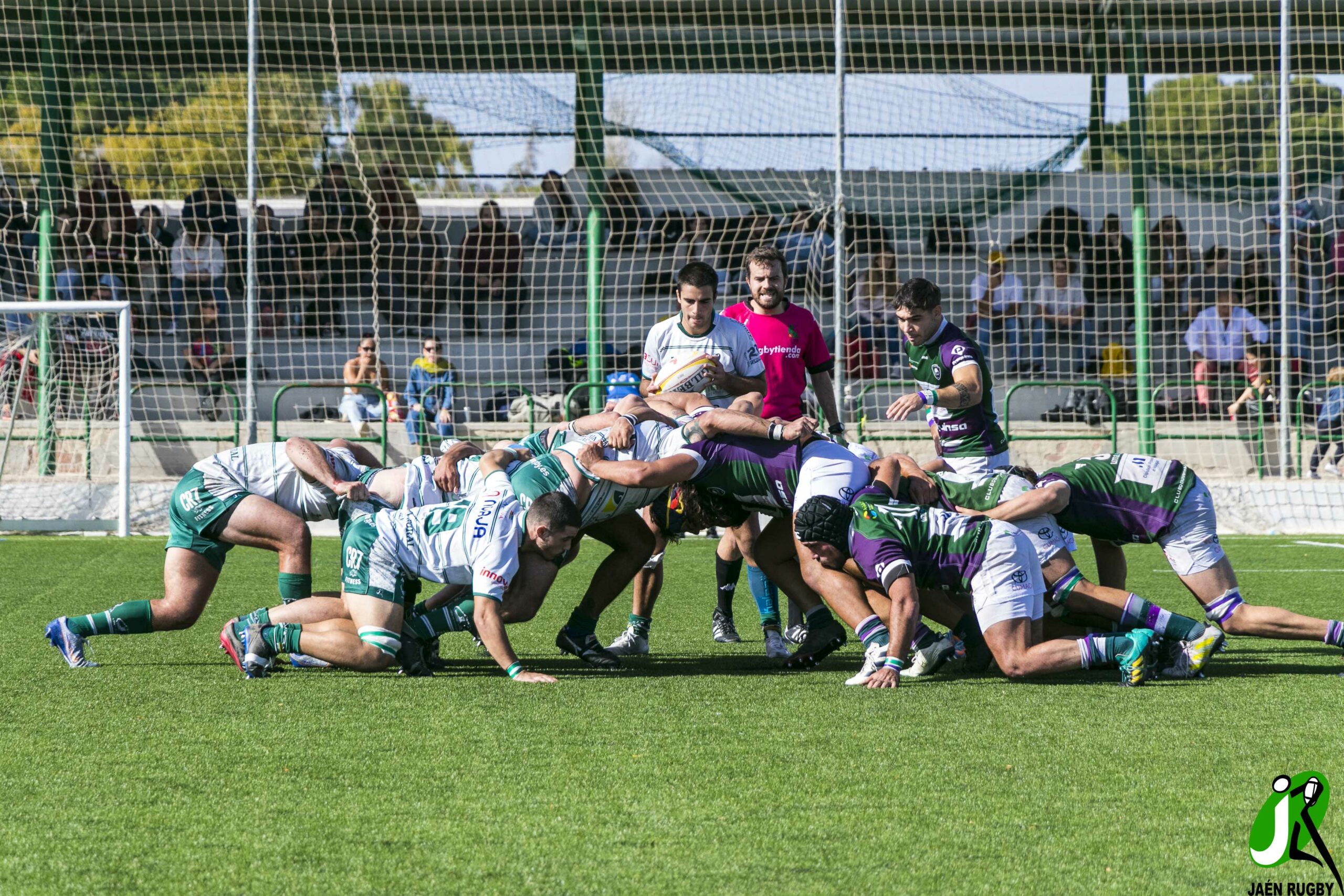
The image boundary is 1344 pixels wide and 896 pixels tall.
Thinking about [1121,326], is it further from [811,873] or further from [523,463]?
[811,873]

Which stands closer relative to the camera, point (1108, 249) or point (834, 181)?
point (834, 181)

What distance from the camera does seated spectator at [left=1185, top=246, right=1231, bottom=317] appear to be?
16016 mm

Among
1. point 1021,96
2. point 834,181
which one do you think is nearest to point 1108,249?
point 1021,96

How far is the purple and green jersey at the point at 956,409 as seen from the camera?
676cm

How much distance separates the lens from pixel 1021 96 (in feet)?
50.6

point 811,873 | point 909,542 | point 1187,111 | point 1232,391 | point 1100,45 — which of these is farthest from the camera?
point 1187,111

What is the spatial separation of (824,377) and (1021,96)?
29.2 ft

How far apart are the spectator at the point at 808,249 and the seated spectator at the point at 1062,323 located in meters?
1.79

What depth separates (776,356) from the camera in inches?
301

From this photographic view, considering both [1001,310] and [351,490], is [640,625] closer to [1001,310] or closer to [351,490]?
[351,490]

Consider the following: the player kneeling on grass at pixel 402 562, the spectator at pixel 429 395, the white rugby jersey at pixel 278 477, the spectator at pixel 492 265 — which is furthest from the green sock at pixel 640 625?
the spectator at pixel 492 265

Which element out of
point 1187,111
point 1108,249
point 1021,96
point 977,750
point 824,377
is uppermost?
point 1187,111

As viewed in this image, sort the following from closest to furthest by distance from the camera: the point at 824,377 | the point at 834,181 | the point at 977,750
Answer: the point at 977,750, the point at 824,377, the point at 834,181

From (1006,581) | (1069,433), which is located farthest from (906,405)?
(1069,433)
